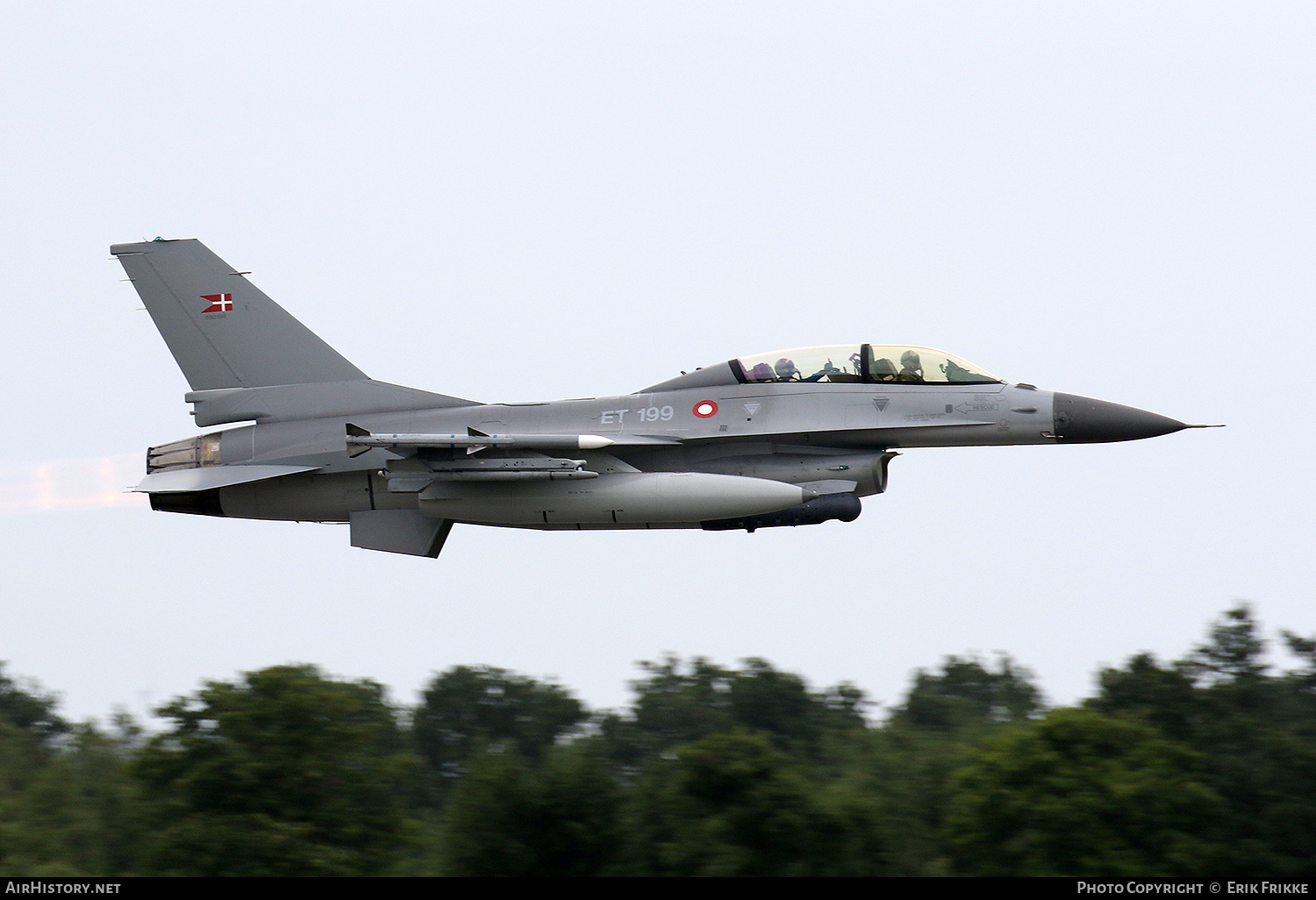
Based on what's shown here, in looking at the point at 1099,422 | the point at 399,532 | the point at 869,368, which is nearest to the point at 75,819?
the point at 399,532

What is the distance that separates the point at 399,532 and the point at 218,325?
386 centimetres

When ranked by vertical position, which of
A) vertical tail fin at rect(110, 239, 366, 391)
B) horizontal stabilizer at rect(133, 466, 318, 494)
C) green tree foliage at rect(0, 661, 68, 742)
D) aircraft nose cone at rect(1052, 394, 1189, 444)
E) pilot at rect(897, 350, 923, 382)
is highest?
vertical tail fin at rect(110, 239, 366, 391)

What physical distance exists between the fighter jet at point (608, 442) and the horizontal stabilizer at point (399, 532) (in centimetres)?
2

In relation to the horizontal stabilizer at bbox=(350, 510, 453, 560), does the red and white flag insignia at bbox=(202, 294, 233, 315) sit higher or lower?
higher

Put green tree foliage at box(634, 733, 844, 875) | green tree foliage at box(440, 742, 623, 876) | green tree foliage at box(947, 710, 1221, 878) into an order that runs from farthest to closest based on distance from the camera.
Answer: green tree foliage at box(440, 742, 623, 876) < green tree foliage at box(634, 733, 844, 875) < green tree foliage at box(947, 710, 1221, 878)

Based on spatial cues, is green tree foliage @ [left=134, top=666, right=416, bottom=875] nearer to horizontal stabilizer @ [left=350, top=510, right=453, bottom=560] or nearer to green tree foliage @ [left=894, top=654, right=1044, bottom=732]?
horizontal stabilizer @ [left=350, top=510, right=453, bottom=560]

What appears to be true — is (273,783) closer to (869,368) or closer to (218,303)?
(218,303)

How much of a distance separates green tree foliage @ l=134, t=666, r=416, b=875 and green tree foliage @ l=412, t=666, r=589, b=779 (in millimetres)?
21297

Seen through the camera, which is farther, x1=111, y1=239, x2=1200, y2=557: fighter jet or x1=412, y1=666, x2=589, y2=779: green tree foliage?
x1=412, y1=666, x2=589, y2=779: green tree foliage

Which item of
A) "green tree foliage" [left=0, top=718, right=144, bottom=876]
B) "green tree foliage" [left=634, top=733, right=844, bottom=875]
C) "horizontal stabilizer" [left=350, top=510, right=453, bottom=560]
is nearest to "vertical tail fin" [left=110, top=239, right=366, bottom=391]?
"horizontal stabilizer" [left=350, top=510, right=453, bottom=560]

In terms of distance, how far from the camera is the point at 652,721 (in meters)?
47.3

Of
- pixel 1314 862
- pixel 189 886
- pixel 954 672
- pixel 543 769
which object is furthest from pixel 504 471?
pixel 954 672

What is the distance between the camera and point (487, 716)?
51.2 metres

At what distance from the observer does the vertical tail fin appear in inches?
780
